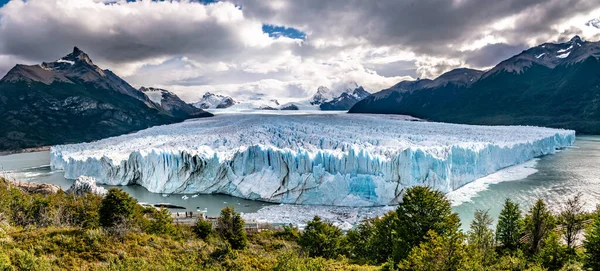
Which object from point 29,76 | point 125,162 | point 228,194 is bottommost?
point 228,194

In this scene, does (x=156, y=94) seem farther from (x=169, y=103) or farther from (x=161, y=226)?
(x=161, y=226)

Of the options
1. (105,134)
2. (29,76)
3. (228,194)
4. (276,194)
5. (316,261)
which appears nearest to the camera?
(316,261)

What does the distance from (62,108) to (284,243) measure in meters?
75.1

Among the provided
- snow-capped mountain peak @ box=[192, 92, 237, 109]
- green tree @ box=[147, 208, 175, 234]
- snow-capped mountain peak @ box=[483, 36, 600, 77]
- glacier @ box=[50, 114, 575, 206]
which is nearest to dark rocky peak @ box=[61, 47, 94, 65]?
snow-capped mountain peak @ box=[192, 92, 237, 109]

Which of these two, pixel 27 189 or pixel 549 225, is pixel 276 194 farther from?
pixel 27 189

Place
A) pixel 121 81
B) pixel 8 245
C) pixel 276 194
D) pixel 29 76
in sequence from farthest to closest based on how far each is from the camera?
pixel 121 81
pixel 29 76
pixel 276 194
pixel 8 245

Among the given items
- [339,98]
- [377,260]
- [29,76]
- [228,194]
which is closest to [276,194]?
[228,194]

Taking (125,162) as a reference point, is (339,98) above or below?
above

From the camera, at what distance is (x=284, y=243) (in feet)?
45.0

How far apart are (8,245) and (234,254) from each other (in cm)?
555

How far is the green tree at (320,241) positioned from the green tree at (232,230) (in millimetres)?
2177

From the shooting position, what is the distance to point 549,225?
13.1 metres

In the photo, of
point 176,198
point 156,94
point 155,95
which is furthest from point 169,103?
point 176,198

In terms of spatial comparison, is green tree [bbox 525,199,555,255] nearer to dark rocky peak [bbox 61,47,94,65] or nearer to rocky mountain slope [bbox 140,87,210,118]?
dark rocky peak [bbox 61,47,94,65]
